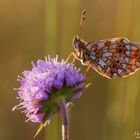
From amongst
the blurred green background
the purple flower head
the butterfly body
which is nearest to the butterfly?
the butterfly body

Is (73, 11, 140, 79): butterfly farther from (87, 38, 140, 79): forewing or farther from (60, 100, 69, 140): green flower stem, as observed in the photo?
(60, 100, 69, 140): green flower stem

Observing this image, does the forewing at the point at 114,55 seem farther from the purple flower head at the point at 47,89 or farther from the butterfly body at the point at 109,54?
the purple flower head at the point at 47,89

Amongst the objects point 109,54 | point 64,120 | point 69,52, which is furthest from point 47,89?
point 69,52

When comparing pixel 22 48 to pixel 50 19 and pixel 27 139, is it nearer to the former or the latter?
pixel 27 139

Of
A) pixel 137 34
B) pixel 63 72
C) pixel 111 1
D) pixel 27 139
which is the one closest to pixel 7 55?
pixel 27 139

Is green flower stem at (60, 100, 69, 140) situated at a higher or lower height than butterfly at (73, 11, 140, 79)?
lower
